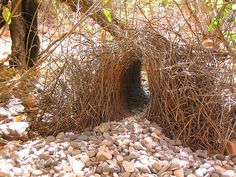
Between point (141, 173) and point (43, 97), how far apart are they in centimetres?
75

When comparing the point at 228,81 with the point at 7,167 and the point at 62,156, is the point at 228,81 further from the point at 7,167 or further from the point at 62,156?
the point at 7,167

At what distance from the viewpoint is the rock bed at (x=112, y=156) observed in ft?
4.72

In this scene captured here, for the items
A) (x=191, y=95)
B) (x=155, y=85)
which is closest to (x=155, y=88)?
(x=155, y=85)

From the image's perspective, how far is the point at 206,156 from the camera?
165 cm

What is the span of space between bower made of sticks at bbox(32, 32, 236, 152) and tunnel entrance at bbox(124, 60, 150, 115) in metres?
0.29

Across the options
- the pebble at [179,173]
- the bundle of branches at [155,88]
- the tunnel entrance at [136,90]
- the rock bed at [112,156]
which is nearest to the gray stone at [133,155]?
the rock bed at [112,156]

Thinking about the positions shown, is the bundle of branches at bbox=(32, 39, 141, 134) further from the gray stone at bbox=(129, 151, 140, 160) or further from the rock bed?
the gray stone at bbox=(129, 151, 140, 160)

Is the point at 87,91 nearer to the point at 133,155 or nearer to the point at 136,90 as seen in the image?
the point at 133,155

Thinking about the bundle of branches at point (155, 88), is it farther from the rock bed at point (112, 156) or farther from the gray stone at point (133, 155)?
the gray stone at point (133, 155)

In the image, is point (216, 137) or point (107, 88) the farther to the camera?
point (107, 88)

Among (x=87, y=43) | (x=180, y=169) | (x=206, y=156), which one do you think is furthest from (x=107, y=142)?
(x=87, y=43)

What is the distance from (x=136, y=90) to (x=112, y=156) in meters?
0.90

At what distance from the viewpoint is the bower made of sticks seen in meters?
1.73

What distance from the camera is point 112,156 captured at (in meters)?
1.52
